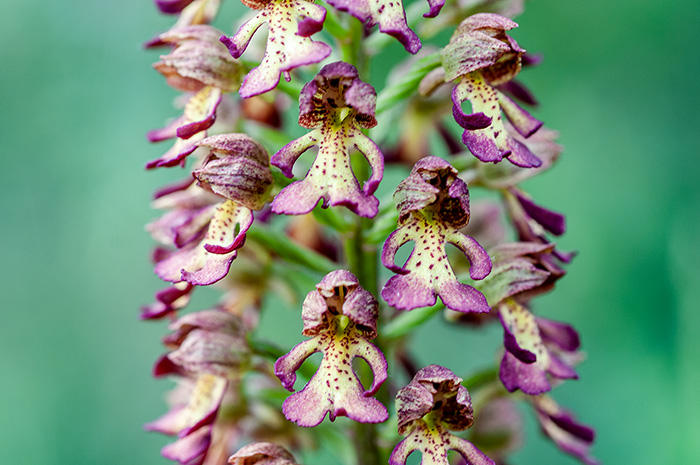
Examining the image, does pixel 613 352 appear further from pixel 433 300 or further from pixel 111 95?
pixel 111 95

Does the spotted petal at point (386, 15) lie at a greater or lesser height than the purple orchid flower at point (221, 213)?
greater

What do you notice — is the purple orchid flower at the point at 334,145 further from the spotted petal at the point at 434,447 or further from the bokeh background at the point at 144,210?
the bokeh background at the point at 144,210

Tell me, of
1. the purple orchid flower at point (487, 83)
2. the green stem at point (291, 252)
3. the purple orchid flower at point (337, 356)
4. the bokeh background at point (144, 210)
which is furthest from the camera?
the bokeh background at point (144, 210)

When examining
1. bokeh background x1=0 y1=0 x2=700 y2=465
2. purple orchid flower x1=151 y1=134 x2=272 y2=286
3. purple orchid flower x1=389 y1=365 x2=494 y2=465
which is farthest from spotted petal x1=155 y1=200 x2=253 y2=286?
bokeh background x1=0 y1=0 x2=700 y2=465

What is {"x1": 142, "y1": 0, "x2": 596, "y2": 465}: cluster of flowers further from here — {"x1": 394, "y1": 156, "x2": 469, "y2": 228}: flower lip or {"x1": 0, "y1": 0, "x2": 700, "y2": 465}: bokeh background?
{"x1": 0, "y1": 0, "x2": 700, "y2": 465}: bokeh background

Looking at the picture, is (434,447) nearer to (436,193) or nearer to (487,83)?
(436,193)

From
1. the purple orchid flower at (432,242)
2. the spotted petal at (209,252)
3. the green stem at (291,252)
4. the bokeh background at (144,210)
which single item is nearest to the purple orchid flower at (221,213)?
the spotted petal at (209,252)

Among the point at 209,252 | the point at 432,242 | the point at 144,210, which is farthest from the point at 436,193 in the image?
the point at 144,210
